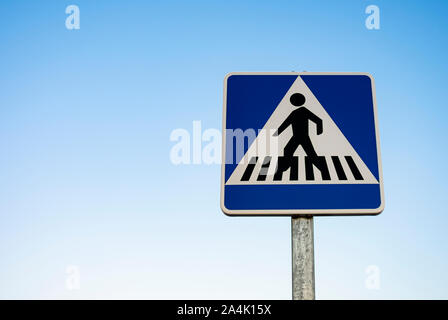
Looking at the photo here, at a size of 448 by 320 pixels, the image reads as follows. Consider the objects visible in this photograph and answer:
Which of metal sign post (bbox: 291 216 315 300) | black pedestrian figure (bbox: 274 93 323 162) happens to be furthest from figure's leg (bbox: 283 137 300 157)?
metal sign post (bbox: 291 216 315 300)

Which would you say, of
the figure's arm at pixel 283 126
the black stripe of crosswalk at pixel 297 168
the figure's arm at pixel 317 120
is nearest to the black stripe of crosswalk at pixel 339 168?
the black stripe of crosswalk at pixel 297 168

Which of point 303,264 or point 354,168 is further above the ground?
point 354,168

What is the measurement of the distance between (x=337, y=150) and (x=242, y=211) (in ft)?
1.65

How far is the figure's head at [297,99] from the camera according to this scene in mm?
1653

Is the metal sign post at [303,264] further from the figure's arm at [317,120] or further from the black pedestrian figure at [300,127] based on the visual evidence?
the figure's arm at [317,120]

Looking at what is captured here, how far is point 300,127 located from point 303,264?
23.5 inches

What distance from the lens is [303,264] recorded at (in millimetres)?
1355

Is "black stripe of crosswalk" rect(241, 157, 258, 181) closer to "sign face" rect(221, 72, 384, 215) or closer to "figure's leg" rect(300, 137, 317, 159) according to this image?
"sign face" rect(221, 72, 384, 215)

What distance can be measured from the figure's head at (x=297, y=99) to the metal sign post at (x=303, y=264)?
0.60 m

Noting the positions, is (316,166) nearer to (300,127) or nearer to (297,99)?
(300,127)

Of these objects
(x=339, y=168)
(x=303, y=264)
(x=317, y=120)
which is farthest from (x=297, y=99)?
(x=303, y=264)

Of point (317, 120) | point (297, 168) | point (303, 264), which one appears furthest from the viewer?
point (317, 120)

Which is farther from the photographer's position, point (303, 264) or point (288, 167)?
point (288, 167)
